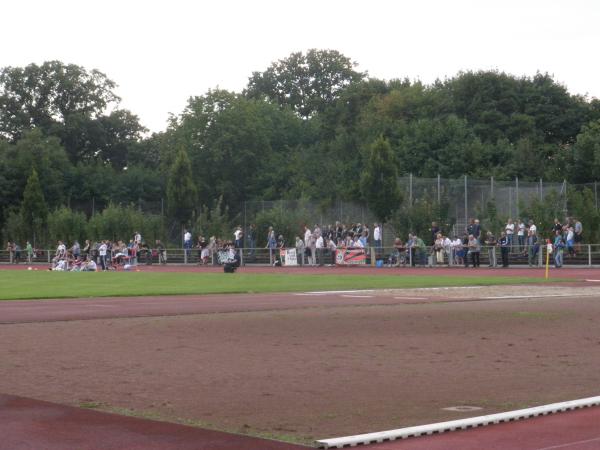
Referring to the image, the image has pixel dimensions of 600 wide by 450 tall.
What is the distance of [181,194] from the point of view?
238 feet

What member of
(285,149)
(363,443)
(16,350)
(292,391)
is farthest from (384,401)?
(285,149)

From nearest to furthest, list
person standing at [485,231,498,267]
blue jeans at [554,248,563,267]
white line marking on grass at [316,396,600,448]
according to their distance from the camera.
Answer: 1. white line marking on grass at [316,396,600,448]
2. blue jeans at [554,248,563,267]
3. person standing at [485,231,498,267]

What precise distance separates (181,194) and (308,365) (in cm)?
6048

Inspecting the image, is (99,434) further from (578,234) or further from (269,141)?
(269,141)

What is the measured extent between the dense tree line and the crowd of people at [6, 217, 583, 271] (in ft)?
13.2

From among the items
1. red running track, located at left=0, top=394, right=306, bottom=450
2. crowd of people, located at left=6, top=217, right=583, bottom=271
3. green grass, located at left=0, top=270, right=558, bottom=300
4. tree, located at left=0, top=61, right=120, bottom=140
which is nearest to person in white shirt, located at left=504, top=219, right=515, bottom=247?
crowd of people, located at left=6, top=217, right=583, bottom=271

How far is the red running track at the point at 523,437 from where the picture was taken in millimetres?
7801

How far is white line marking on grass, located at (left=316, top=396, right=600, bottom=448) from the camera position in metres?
7.94

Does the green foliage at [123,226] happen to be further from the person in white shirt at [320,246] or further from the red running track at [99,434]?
the red running track at [99,434]

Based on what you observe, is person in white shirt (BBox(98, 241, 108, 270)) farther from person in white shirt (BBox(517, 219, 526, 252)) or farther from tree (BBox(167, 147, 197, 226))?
person in white shirt (BBox(517, 219, 526, 252))

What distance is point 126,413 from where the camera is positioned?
9312 mm

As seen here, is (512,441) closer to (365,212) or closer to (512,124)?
(365,212)

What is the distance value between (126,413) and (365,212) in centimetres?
5103

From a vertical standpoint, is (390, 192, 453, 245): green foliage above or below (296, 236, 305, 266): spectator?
above
